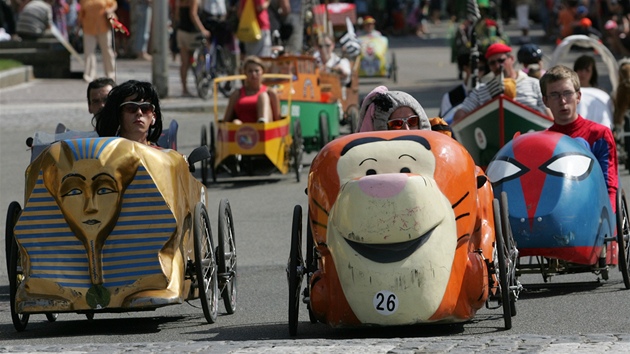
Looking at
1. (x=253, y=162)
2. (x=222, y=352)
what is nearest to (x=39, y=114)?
(x=253, y=162)

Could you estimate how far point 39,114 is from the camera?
23750mm

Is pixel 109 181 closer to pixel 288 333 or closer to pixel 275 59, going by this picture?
pixel 288 333

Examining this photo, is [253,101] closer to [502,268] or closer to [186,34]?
[502,268]

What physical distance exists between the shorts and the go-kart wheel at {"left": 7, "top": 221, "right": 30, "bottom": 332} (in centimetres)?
1737

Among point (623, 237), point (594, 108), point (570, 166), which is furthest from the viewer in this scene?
point (594, 108)

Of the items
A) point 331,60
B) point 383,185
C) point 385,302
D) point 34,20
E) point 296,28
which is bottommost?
point 34,20

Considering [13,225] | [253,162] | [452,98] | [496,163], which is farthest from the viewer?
[253,162]

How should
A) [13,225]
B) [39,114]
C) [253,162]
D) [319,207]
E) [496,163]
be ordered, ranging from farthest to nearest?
[39,114]
[253,162]
[496,163]
[13,225]
[319,207]

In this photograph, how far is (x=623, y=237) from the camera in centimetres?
1006

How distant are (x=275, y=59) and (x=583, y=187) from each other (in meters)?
9.82

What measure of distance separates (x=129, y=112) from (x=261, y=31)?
Answer: 14.0 metres

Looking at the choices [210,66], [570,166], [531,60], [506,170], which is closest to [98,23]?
[210,66]

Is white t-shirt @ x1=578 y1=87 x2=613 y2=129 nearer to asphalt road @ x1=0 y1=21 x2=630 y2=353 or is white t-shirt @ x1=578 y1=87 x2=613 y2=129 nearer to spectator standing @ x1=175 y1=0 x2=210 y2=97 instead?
asphalt road @ x1=0 y1=21 x2=630 y2=353

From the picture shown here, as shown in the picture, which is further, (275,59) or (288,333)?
(275,59)
